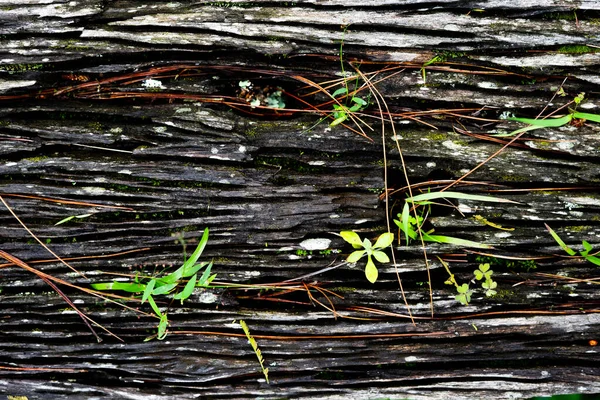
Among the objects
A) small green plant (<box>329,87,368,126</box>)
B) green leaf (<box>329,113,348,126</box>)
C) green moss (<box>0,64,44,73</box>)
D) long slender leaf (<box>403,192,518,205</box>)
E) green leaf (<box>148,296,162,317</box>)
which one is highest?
green moss (<box>0,64,44,73</box>)

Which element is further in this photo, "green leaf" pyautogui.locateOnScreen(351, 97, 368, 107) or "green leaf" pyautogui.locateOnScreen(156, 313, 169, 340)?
"green leaf" pyautogui.locateOnScreen(351, 97, 368, 107)

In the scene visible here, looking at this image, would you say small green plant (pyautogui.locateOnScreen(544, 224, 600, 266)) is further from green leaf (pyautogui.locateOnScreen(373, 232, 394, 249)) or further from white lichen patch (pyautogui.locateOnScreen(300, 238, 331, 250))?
white lichen patch (pyautogui.locateOnScreen(300, 238, 331, 250))

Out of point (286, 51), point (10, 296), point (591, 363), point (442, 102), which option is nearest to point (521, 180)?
point (442, 102)

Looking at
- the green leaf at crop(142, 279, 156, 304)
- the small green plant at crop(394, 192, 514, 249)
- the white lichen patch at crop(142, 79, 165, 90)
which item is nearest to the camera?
the green leaf at crop(142, 279, 156, 304)

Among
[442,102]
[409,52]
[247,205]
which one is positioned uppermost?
[409,52]

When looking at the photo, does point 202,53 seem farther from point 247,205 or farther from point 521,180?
point 521,180

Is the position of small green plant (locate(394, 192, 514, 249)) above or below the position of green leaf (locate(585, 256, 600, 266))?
above

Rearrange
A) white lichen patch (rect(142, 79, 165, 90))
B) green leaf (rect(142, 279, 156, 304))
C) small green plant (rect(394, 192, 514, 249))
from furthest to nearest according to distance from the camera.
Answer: white lichen patch (rect(142, 79, 165, 90)) < small green plant (rect(394, 192, 514, 249)) < green leaf (rect(142, 279, 156, 304))

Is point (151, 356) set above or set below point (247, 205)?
below

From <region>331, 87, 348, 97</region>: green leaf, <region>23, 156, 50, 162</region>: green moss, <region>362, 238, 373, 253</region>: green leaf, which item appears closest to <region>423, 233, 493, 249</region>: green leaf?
<region>362, 238, 373, 253</region>: green leaf
